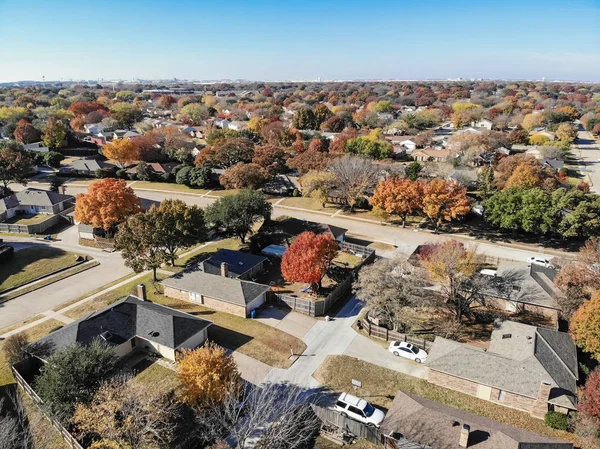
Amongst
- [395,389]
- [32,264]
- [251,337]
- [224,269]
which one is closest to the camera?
[395,389]

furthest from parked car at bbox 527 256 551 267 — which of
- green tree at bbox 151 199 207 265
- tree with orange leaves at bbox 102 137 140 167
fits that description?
tree with orange leaves at bbox 102 137 140 167

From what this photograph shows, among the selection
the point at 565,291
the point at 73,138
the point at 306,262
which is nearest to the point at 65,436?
the point at 306,262

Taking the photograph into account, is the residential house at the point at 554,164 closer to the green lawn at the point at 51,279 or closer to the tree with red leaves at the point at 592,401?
the tree with red leaves at the point at 592,401

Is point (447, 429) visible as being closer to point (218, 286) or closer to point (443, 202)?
point (218, 286)

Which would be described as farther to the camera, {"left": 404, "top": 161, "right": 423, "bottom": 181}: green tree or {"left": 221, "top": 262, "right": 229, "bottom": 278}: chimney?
{"left": 404, "top": 161, "right": 423, "bottom": 181}: green tree

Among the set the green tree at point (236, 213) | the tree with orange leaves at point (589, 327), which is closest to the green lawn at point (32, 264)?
the green tree at point (236, 213)

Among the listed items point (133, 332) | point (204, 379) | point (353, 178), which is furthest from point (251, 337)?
point (353, 178)

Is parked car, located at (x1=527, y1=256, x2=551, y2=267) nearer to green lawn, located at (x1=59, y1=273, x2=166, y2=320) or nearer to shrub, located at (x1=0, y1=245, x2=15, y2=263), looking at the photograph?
green lawn, located at (x1=59, y1=273, x2=166, y2=320)
